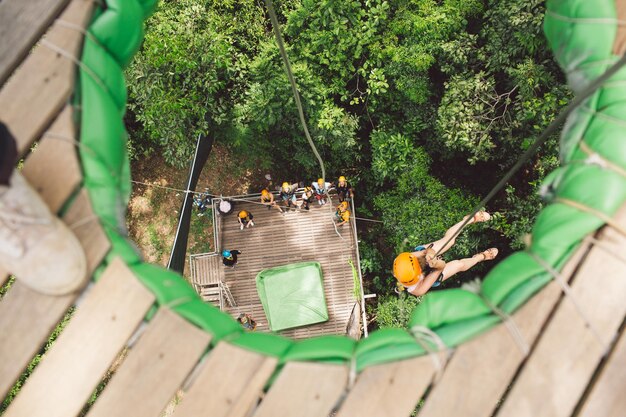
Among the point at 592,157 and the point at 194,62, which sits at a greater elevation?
the point at 592,157

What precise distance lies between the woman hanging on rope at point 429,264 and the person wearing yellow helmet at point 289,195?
3349 millimetres

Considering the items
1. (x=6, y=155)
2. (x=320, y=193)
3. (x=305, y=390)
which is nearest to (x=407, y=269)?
(x=320, y=193)

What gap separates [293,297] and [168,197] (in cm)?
590

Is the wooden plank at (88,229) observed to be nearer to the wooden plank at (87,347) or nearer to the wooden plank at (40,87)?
the wooden plank at (87,347)

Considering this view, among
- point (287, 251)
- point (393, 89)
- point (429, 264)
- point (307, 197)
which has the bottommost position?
point (287, 251)

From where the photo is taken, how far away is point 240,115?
9.08 m

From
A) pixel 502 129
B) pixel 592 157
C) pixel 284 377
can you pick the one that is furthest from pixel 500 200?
pixel 284 377

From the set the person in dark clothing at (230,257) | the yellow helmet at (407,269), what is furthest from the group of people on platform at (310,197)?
the yellow helmet at (407,269)

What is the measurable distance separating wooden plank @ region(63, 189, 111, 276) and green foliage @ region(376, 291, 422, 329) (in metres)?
7.34

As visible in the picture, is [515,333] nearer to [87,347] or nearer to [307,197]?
[87,347]

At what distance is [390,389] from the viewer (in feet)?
6.96

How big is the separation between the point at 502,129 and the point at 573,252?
6097mm

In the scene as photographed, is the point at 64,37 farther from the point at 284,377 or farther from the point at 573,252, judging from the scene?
the point at 573,252

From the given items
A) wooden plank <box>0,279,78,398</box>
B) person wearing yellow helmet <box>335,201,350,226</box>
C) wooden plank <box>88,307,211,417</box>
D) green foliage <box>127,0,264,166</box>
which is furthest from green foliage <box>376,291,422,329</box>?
wooden plank <box>0,279,78,398</box>
